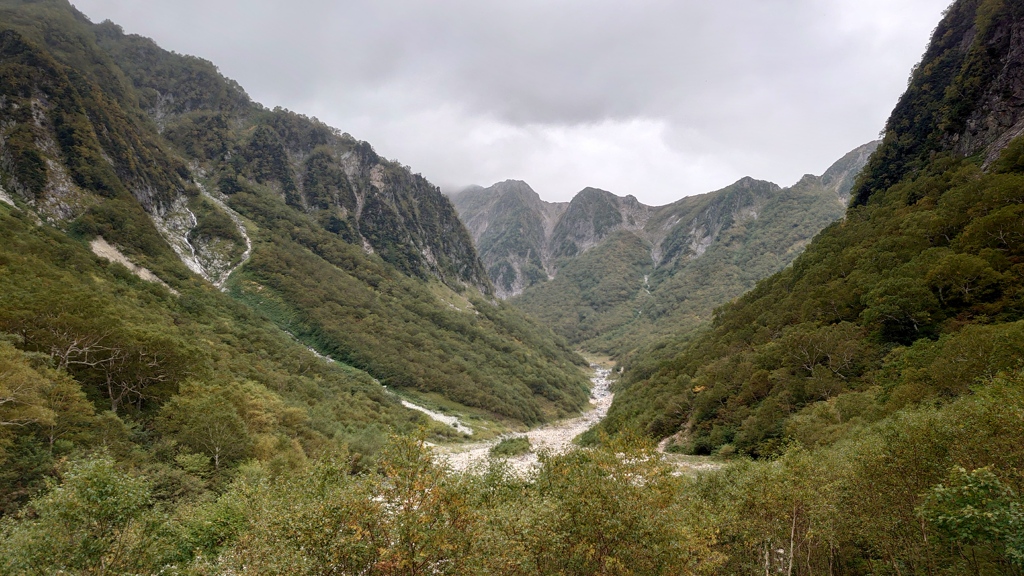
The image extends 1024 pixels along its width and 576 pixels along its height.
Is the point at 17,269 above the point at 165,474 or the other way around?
→ above

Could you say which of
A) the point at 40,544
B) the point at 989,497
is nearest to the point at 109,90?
the point at 40,544

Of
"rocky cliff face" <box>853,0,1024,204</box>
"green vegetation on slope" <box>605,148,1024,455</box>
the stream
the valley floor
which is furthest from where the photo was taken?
"rocky cliff face" <box>853,0,1024,204</box>

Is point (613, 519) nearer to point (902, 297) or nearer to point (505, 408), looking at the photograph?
point (902, 297)

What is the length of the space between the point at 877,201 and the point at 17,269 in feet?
373

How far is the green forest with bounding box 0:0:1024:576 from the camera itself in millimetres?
11945

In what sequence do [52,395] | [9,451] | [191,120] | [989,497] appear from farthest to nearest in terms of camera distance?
[191,120] < [52,395] < [9,451] < [989,497]

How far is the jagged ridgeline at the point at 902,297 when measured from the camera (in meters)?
28.8

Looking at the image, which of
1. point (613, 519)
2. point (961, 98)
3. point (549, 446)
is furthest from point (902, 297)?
point (549, 446)

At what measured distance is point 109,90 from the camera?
137000 millimetres

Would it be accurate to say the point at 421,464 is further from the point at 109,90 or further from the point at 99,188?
the point at 109,90

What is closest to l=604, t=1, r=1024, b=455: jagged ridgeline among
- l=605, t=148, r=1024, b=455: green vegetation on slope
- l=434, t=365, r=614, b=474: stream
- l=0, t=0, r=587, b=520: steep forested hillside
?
l=605, t=148, r=1024, b=455: green vegetation on slope

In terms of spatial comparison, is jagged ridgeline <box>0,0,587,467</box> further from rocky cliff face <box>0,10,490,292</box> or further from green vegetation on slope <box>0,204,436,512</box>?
rocky cliff face <box>0,10,490,292</box>

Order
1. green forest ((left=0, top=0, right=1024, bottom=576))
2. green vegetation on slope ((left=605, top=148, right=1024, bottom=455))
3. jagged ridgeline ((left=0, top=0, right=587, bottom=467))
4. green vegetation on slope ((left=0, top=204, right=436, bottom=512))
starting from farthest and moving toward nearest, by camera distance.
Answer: jagged ridgeline ((left=0, top=0, right=587, bottom=467)), green vegetation on slope ((left=605, top=148, right=1024, bottom=455)), green vegetation on slope ((left=0, top=204, right=436, bottom=512)), green forest ((left=0, top=0, right=1024, bottom=576))

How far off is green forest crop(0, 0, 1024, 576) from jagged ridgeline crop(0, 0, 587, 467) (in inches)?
23.3
